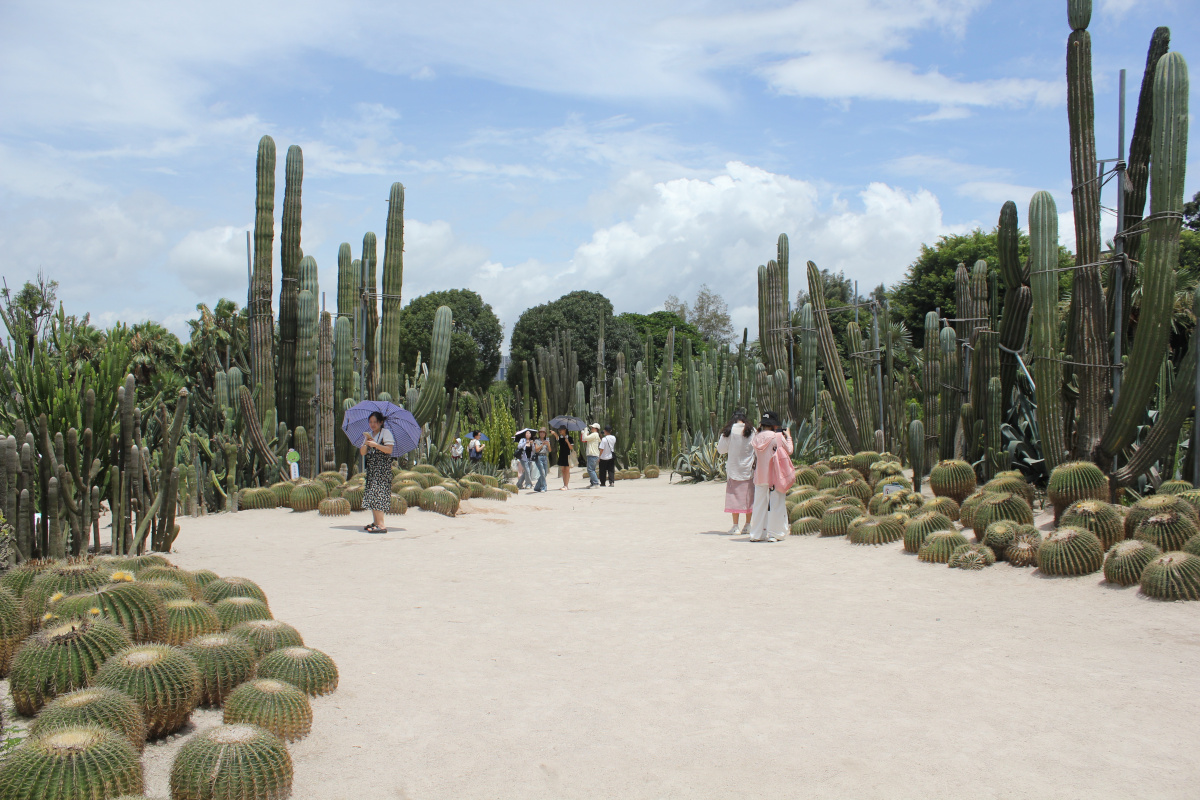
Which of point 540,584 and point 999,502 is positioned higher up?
point 999,502

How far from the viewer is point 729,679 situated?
5.03 m

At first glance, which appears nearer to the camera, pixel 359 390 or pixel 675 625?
pixel 675 625

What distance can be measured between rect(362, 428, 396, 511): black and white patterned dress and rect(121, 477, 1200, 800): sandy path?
170 cm

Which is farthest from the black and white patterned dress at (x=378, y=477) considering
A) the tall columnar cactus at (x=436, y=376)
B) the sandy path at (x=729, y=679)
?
the tall columnar cactus at (x=436, y=376)

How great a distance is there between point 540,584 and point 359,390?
9.61 m

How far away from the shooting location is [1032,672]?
Answer: 506 centimetres

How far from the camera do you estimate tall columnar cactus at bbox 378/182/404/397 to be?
51.0 feet

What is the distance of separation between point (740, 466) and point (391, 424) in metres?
4.47

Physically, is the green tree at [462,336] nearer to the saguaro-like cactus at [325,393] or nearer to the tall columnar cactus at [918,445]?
the saguaro-like cactus at [325,393]

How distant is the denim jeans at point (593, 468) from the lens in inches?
747

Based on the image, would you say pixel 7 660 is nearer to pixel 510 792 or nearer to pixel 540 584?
pixel 510 792

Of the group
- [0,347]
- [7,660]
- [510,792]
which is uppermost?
[0,347]

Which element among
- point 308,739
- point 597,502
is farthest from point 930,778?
point 597,502

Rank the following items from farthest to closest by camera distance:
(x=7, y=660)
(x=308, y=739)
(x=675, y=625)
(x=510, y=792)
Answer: (x=675, y=625), (x=7, y=660), (x=308, y=739), (x=510, y=792)
